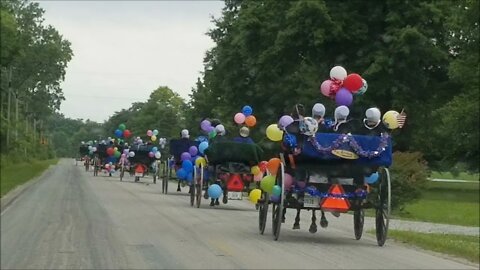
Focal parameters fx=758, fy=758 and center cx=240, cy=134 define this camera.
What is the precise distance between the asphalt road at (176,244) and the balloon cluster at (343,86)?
8.97 feet

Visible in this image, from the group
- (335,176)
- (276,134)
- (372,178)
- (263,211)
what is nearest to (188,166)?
(263,211)

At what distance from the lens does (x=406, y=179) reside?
2545cm

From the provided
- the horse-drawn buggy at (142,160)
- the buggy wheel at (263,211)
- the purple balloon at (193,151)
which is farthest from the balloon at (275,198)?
the horse-drawn buggy at (142,160)

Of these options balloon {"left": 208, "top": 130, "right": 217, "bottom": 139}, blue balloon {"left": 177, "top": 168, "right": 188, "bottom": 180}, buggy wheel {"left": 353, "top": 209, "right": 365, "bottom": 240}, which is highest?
balloon {"left": 208, "top": 130, "right": 217, "bottom": 139}

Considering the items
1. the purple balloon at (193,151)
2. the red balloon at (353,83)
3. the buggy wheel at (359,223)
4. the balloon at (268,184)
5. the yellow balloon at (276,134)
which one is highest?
the red balloon at (353,83)

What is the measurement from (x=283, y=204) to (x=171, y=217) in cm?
568

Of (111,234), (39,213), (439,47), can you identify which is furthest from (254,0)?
(111,234)

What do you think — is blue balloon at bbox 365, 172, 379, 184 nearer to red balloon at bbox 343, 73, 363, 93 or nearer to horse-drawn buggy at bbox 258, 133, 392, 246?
horse-drawn buggy at bbox 258, 133, 392, 246

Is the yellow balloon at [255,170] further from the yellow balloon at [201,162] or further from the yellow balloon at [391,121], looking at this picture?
the yellow balloon at [391,121]

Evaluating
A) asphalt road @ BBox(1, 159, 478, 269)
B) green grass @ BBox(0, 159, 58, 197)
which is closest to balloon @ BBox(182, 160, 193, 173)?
asphalt road @ BBox(1, 159, 478, 269)

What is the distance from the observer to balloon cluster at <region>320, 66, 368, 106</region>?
13.9 m

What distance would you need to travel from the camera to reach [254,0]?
170 ft

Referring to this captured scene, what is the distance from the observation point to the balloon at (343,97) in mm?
13875

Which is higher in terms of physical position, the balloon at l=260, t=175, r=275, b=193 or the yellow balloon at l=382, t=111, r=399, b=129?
the yellow balloon at l=382, t=111, r=399, b=129
